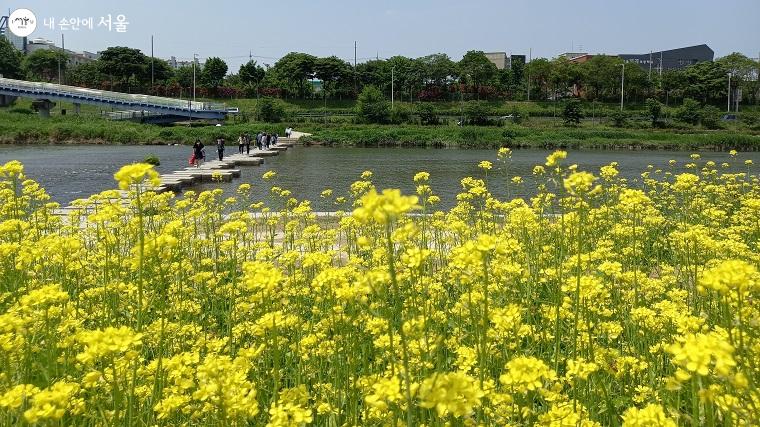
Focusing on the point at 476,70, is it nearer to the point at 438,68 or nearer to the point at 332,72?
the point at 438,68

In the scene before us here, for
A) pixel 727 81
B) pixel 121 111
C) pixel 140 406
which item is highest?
pixel 727 81

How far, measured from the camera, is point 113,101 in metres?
52.8

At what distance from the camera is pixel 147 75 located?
74938mm

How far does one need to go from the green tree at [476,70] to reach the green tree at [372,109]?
71.0 feet

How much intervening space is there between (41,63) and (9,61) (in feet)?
17.5

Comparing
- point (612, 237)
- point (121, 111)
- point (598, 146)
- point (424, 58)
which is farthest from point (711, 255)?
point (424, 58)

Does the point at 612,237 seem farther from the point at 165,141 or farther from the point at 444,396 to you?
the point at 165,141

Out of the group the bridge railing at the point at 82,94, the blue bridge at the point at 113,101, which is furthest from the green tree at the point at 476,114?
the bridge railing at the point at 82,94

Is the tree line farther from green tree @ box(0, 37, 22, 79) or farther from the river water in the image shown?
the river water

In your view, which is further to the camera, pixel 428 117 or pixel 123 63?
pixel 123 63

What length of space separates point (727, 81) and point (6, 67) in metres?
87.6

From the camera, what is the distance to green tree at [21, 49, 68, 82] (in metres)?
76.9

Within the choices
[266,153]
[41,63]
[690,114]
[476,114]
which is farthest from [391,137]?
[41,63]

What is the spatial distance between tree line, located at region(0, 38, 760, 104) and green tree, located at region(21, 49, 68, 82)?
142mm
